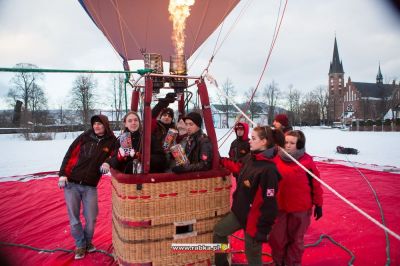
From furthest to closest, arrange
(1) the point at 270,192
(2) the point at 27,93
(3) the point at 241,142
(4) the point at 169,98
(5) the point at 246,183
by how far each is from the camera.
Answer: (2) the point at 27,93 < (3) the point at 241,142 < (4) the point at 169,98 < (5) the point at 246,183 < (1) the point at 270,192

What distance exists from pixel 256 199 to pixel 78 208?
5.32 ft

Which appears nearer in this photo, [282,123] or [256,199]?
[256,199]

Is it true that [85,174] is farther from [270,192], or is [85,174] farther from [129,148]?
[270,192]

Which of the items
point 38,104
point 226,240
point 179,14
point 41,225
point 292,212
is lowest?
point 41,225

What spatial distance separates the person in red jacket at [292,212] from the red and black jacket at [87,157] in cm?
153

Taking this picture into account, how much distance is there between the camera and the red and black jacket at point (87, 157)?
262cm

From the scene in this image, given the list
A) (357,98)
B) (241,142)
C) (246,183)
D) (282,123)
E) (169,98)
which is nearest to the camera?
(246,183)

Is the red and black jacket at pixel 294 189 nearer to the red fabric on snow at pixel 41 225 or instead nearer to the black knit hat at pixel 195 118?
the black knit hat at pixel 195 118

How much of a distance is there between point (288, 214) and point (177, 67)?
1.40m

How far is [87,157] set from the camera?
2662 mm

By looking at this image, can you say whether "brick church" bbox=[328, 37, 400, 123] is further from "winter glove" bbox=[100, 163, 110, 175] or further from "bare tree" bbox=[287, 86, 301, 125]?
"winter glove" bbox=[100, 163, 110, 175]

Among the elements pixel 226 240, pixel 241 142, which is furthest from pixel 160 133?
pixel 241 142

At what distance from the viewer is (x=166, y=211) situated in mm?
2059

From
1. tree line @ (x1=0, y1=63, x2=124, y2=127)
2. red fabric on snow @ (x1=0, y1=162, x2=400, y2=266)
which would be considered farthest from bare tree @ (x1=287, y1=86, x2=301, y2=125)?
red fabric on snow @ (x1=0, y1=162, x2=400, y2=266)
